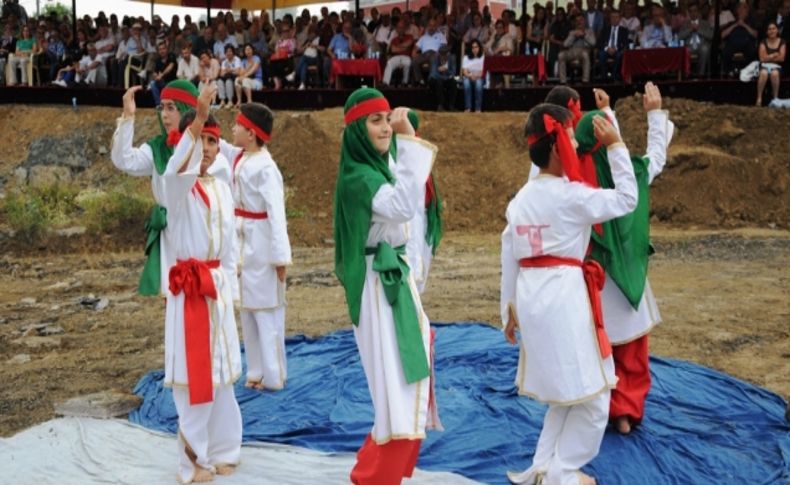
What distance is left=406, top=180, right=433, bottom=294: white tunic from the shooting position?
21.4ft

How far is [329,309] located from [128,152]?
172 inches

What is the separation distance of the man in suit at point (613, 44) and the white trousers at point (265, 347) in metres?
11.7

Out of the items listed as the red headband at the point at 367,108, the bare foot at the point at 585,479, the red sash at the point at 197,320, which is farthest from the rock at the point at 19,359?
the bare foot at the point at 585,479

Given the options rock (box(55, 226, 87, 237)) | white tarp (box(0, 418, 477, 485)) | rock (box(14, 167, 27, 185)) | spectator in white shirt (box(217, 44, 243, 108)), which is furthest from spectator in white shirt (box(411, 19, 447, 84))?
white tarp (box(0, 418, 477, 485))

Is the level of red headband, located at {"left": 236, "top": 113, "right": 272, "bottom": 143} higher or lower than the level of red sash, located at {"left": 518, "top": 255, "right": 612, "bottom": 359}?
higher

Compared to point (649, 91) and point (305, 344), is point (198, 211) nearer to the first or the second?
point (649, 91)

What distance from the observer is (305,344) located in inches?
312

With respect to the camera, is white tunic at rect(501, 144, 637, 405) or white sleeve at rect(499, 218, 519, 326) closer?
white tunic at rect(501, 144, 637, 405)

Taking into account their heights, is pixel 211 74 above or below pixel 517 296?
above

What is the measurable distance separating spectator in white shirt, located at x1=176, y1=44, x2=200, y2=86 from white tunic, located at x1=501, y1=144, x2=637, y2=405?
618 inches

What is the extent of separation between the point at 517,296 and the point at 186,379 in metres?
1.66

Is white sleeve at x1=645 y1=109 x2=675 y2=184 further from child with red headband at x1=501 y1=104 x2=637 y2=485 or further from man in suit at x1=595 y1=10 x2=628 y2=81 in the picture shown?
man in suit at x1=595 y1=10 x2=628 y2=81

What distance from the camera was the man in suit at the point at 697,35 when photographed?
16.2 metres

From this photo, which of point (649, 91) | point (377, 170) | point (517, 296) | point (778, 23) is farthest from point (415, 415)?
point (778, 23)
